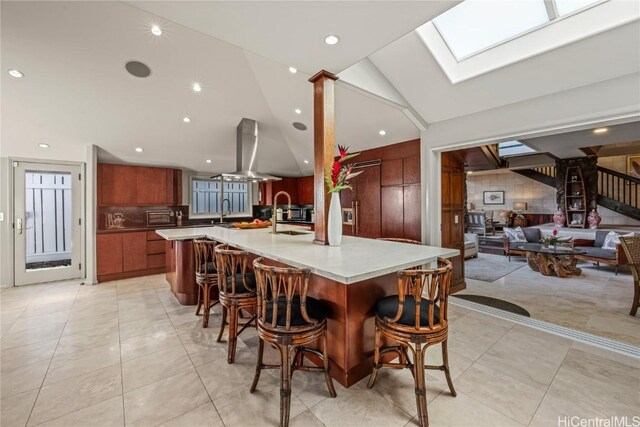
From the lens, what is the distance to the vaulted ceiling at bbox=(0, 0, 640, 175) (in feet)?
5.94

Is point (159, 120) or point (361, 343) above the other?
point (159, 120)

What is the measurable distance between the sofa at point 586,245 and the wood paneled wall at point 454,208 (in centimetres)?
223

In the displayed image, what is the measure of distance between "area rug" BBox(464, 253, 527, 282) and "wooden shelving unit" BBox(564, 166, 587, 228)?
207cm

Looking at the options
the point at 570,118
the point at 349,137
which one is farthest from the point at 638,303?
the point at 349,137

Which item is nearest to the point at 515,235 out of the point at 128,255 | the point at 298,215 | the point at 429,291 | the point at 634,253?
the point at 634,253

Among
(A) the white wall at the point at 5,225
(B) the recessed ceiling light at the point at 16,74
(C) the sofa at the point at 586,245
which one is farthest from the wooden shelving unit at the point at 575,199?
(A) the white wall at the point at 5,225

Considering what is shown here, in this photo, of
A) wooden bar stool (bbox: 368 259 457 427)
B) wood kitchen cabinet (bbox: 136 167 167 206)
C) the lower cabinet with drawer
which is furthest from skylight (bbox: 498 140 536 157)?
the lower cabinet with drawer

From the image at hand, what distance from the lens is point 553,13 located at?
2219mm

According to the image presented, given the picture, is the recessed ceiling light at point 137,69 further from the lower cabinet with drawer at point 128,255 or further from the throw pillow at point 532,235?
the throw pillow at point 532,235

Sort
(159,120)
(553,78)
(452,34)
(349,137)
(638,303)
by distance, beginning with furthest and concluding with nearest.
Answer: (349,137), (159,120), (638,303), (452,34), (553,78)

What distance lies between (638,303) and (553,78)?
114 inches

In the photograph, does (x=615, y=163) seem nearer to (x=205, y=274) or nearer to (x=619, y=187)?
(x=619, y=187)

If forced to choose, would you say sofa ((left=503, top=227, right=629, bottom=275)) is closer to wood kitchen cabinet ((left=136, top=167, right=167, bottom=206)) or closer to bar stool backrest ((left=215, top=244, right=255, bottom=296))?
bar stool backrest ((left=215, top=244, right=255, bottom=296))

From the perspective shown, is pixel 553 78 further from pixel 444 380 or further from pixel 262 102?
pixel 262 102
